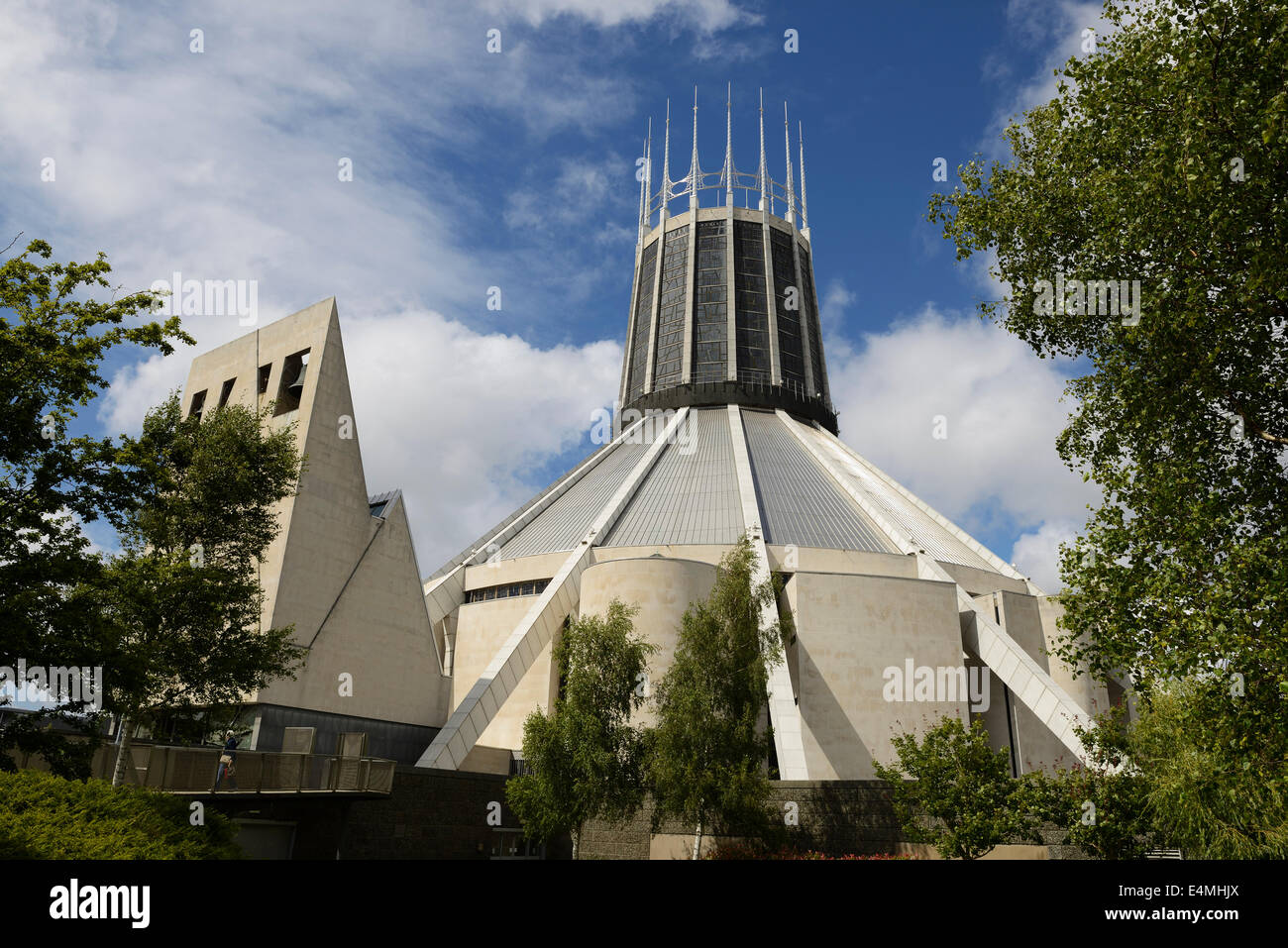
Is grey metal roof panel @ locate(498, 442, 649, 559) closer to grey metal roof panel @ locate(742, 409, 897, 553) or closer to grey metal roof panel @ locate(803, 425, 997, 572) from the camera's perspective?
grey metal roof panel @ locate(742, 409, 897, 553)

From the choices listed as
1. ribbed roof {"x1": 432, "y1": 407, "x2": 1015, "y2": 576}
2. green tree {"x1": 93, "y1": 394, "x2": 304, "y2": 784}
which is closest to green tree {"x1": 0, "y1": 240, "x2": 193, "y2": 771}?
green tree {"x1": 93, "y1": 394, "x2": 304, "y2": 784}

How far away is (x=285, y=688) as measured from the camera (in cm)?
2288

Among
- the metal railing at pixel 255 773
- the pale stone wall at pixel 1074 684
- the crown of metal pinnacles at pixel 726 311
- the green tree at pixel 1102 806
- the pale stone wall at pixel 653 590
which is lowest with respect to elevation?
the green tree at pixel 1102 806

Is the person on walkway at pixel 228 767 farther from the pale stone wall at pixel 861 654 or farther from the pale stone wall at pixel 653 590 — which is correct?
the pale stone wall at pixel 861 654

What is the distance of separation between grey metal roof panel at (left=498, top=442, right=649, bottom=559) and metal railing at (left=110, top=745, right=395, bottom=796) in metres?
17.4

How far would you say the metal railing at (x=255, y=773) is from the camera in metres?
15.2

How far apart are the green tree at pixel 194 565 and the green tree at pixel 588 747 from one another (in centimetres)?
609

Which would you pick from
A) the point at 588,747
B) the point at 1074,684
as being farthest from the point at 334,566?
the point at 1074,684

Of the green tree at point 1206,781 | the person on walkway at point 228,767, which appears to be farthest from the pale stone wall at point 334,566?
the green tree at point 1206,781

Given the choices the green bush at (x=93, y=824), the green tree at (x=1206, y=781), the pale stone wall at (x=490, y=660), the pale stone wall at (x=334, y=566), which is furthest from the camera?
the pale stone wall at (x=490, y=660)

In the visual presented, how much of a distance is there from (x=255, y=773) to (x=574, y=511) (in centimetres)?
2361

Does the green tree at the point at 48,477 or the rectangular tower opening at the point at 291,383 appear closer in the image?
the green tree at the point at 48,477
